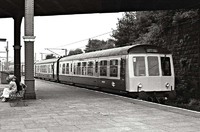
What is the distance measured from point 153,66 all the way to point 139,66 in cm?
76

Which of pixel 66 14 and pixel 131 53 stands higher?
pixel 66 14

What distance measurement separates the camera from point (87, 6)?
20609 millimetres

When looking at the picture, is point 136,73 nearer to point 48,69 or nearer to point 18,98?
point 18,98

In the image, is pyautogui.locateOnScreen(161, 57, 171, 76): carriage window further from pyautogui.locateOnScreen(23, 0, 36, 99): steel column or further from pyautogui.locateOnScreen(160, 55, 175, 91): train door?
pyautogui.locateOnScreen(23, 0, 36, 99): steel column

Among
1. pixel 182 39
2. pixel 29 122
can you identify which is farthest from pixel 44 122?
pixel 182 39

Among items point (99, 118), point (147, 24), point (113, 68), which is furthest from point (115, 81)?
point (147, 24)

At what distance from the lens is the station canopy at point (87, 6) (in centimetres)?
1912

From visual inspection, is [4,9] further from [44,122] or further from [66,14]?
[44,122]

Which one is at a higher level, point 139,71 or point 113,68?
point 113,68

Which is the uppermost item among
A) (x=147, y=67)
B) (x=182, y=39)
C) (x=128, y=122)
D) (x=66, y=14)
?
(x=66, y=14)

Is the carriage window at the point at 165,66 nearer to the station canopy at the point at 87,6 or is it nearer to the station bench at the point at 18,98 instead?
the station canopy at the point at 87,6

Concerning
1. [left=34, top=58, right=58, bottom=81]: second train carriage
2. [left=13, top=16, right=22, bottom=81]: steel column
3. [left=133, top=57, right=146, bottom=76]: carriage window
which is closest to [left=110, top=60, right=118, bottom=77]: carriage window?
[left=133, top=57, right=146, bottom=76]: carriage window

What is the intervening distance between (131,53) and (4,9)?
1062 centimetres

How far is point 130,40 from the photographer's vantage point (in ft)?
126
